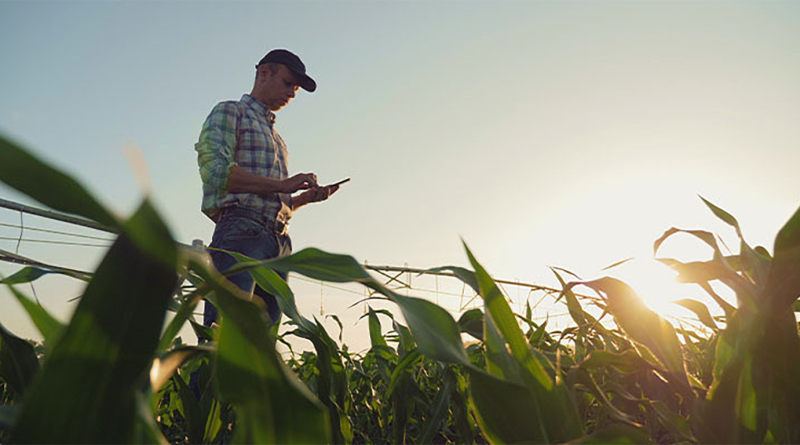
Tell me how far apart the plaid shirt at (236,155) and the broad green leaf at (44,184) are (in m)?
1.99

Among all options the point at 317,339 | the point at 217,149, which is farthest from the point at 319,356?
the point at 217,149

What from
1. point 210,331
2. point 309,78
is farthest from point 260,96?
point 210,331

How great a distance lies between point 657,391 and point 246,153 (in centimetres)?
217

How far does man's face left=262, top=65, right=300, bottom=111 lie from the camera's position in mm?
2645

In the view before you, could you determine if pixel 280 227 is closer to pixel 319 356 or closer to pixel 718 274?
pixel 319 356

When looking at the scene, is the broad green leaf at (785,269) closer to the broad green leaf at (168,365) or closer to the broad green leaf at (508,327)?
the broad green leaf at (508,327)

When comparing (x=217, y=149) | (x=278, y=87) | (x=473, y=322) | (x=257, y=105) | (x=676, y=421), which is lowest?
(x=676, y=421)

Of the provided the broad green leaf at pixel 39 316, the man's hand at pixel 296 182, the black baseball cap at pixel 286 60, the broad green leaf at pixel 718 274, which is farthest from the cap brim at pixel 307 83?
the broad green leaf at pixel 718 274

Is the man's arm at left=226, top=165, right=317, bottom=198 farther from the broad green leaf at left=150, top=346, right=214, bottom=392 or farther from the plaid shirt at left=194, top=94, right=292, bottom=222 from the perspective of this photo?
the broad green leaf at left=150, top=346, right=214, bottom=392

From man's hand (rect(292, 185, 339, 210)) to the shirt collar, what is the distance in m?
0.42

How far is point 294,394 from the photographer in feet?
0.60

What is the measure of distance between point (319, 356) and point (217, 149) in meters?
1.85

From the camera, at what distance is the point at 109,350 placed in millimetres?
156

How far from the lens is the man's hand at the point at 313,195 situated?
2.42 m
